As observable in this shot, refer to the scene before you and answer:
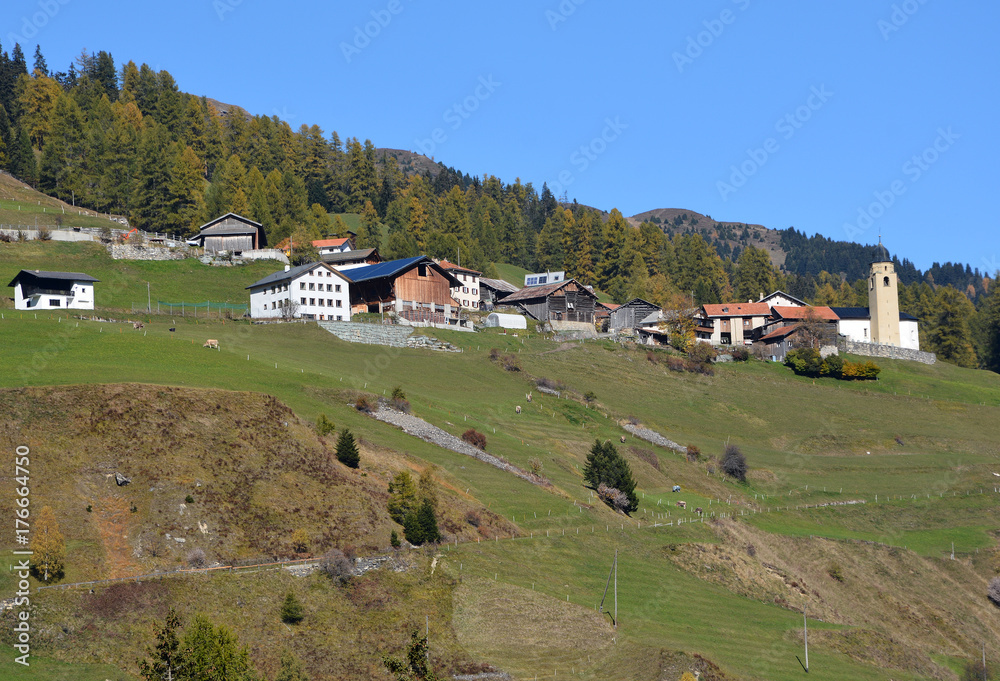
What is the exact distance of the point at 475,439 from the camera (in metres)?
67.9

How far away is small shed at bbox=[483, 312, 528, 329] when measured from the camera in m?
116

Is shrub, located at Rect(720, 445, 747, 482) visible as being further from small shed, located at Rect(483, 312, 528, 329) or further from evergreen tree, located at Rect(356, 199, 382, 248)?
evergreen tree, located at Rect(356, 199, 382, 248)

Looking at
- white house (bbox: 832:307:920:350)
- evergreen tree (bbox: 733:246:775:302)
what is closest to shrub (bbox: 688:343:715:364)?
white house (bbox: 832:307:920:350)

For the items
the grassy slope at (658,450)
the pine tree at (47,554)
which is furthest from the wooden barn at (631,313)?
the pine tree at (47,554)

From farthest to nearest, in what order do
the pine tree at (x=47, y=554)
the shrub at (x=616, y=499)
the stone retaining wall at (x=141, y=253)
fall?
1. the stone retaining wall at (x=141, y=253)
2. the shrub at (x=616, y=499)
3. the pine tree at (x=47, y=554)

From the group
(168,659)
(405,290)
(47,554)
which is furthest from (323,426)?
(405,290)

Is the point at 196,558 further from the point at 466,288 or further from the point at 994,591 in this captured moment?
the point at 466,288

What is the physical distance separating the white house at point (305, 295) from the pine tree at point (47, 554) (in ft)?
198

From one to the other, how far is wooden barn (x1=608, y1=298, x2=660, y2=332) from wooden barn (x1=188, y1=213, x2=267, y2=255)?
52553 mm

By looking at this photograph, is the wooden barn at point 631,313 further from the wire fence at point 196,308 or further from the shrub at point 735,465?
the shrub at point 735,465

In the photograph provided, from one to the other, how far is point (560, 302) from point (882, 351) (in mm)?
43382

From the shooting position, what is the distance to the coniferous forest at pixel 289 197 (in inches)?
5487

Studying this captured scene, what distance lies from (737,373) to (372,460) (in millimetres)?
63747

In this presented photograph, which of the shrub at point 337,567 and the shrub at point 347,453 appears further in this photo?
the shrub at point 347,453
